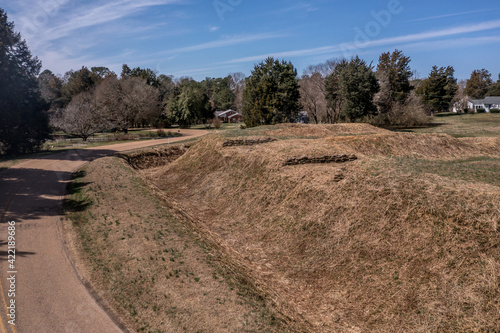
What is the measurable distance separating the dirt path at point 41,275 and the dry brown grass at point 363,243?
15.3ft

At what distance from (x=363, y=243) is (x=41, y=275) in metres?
9.97

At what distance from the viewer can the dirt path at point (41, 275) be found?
728cm

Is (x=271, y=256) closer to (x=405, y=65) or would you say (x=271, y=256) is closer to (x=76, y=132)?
(x=76, y=132)

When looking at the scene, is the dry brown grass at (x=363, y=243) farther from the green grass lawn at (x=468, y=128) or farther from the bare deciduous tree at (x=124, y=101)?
the bare deciduous tree at (x=124, y=101)

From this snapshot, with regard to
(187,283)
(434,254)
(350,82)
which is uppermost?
(350,82)

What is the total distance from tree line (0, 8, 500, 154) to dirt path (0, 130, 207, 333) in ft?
58.1

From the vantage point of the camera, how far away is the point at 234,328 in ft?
23.5

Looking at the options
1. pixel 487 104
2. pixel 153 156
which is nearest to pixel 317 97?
pixel 153 156

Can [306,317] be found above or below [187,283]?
below

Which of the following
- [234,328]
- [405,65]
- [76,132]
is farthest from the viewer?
[405,65]

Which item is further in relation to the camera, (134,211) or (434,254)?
(134,211)

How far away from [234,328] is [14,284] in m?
6.42

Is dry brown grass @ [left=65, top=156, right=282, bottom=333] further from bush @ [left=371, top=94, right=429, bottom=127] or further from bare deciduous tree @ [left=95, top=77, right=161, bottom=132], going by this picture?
bush @ [left=371, top=94, right=429, bottom=127]

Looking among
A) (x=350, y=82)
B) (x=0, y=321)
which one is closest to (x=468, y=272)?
(x=0, y=321)
